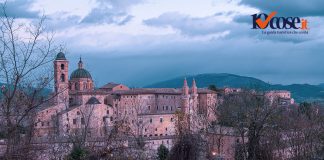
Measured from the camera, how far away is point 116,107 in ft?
186

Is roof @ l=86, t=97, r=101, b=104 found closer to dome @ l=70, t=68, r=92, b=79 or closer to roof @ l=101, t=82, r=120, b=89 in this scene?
dome @ l=70, t=68, r=92, b=79

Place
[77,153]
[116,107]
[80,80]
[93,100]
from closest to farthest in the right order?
[77,153] → [93,100] → [116,107] → [80,80]

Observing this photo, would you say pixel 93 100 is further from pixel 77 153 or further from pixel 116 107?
pixel 77 153

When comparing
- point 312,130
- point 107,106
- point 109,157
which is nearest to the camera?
point 109,157

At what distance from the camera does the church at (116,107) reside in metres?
49.7

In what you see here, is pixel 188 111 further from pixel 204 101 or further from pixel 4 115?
pixel 4 115

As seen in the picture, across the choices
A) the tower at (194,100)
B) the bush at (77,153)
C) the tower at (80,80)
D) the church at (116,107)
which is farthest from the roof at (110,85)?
the bush at (77,153)

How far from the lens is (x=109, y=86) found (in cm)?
6222

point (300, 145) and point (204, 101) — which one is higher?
point (204, 101)

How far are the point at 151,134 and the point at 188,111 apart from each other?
556cm

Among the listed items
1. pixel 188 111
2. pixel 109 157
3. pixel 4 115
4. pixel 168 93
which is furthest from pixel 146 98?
pixel 4 115

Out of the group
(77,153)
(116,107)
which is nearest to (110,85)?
(116,107)

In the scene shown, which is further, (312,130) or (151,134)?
(151,134)

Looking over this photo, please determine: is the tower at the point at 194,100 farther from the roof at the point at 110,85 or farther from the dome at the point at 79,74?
the dome at the point at 79,74
